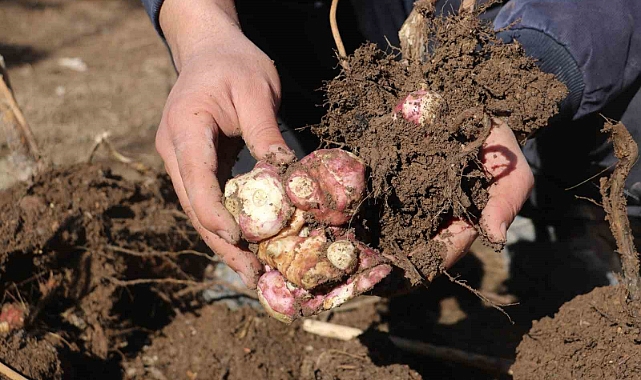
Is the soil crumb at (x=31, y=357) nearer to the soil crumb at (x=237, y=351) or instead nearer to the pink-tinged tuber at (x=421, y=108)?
the soil crumb at (x=237, y=351)

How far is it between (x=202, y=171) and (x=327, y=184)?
29cm

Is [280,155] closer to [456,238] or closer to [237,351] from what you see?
[456,238]

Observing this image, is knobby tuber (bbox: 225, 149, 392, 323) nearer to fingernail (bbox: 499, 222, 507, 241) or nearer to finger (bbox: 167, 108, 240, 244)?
finger (bbox: 167, 108, 240, 244)

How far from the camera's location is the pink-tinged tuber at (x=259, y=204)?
145 centimetres

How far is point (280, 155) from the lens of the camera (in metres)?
1.51

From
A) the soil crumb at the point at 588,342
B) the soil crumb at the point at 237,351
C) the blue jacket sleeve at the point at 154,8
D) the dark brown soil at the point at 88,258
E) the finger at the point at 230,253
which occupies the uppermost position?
the blue jacket sleeve at the point at 154,8

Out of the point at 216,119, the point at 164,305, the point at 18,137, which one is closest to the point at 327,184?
the point at 216,119

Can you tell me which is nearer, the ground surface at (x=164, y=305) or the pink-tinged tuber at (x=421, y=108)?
the pink-tinged tuber at (x=421, y=108)

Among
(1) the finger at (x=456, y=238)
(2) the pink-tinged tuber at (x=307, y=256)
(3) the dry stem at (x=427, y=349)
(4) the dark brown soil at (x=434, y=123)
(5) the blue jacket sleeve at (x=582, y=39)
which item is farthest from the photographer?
(3) the dry stem at (x=427, y=349)

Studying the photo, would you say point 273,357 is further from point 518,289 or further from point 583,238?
point 583,238

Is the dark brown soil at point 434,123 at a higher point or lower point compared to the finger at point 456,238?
higher

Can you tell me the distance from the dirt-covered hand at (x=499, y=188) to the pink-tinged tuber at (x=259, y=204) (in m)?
0.47

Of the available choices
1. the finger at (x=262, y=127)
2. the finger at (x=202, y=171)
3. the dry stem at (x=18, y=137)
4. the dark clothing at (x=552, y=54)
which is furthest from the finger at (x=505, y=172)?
the dry stem at (x=18, y=137)

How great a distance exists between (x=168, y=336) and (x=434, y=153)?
1586 millimetres
